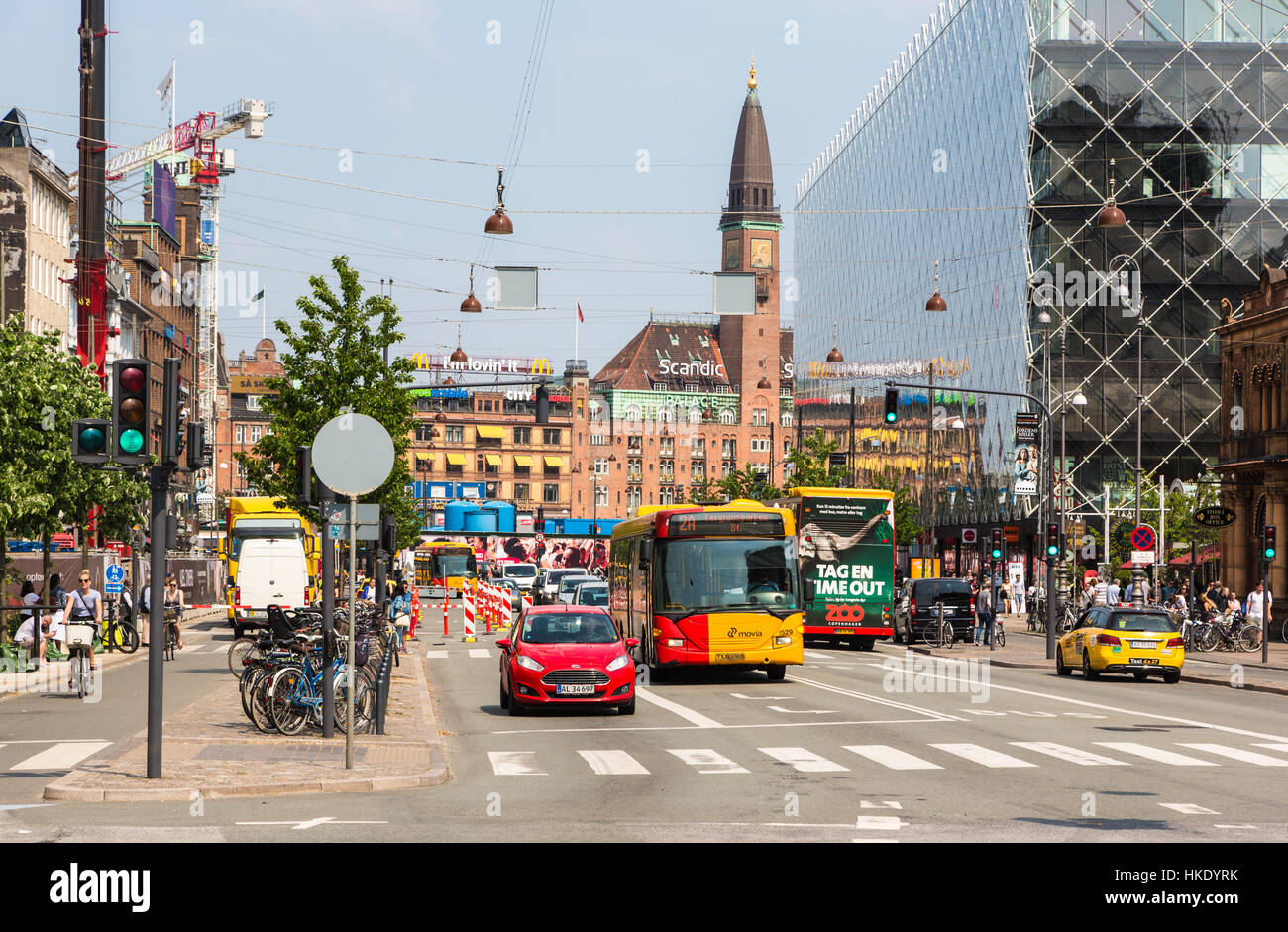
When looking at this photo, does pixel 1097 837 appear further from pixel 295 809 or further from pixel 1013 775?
pixel 295 809

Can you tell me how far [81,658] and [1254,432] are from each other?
132 ft

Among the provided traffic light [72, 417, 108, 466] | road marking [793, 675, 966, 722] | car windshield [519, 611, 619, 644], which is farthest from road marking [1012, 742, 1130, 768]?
traffic light [72, 417, 108, 466]

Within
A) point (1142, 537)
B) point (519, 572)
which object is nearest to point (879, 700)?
point (1142, 537)

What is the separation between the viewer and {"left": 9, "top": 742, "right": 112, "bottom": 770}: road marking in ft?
56.7

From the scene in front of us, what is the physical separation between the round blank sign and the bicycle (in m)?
14.6

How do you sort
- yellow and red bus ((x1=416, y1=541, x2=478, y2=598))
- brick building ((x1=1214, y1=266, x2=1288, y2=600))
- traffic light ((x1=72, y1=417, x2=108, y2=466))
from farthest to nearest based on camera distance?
yellow and red bus ((x1=416, y1=541, x2=478, y2=598)) < brick building ((x1=1214, y1=266, x2=1288, y2=600)) < traffic light ((x1=72, y1=417, x2=108, y2=466))

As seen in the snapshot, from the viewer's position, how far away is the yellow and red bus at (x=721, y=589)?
30.0 m

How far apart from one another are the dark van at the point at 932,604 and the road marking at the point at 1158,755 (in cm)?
3139

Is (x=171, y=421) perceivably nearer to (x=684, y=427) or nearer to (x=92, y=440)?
(x=92, y=440)

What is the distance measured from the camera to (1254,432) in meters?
56.7

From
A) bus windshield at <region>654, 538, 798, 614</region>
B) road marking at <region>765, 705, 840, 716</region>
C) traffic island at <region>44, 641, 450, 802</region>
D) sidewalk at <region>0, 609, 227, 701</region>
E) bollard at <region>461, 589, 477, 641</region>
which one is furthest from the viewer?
bollard at <region>461, 589, 477, 641</region>

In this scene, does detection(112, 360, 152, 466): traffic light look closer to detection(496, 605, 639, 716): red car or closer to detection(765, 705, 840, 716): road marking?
detection(496, 605, 639, 716): red car

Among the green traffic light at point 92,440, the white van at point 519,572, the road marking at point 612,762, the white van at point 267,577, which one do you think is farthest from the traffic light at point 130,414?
the white van at point 519,572
